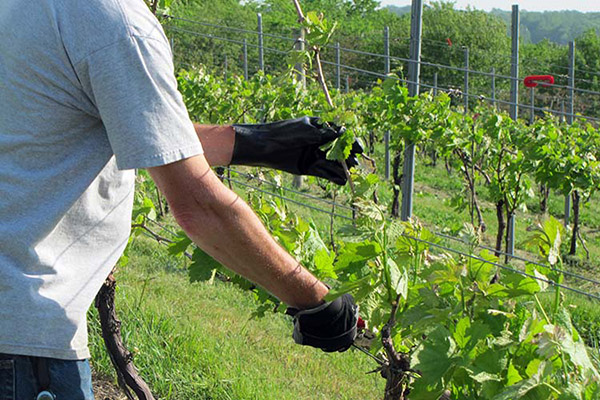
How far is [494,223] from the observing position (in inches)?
462

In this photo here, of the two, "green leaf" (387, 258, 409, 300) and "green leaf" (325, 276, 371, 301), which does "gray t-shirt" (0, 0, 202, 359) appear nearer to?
"green leaf" (325, 276, 371, 301)

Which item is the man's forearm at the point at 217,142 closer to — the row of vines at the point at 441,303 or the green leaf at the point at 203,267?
the row of vines at the point at 441,303

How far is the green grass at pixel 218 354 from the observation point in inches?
139

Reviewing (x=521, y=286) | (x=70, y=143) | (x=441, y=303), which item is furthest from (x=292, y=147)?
(x=70, y=143)

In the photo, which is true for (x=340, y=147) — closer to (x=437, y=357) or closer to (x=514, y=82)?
(x=437, y=357)

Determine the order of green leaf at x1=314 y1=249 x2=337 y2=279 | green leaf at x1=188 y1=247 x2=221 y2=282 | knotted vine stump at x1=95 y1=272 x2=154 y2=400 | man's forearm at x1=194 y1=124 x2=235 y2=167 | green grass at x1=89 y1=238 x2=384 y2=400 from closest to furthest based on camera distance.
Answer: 1. man's forearm at x1=194 y1=124 x2=235 y2=167
2. green leaf at x1=314 y1=249 x2=337 y2=279
3. green leaf at x1=188 y1=247 x2=221 y2=282
4. knotted vine stump at x1=95 y1=272 x2=154 y2=400
5. green grass at x1=89 y1=238 x2=384 y2=400

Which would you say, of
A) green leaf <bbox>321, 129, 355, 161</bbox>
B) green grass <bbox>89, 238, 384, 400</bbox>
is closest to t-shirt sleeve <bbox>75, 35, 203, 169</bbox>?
green leaf <bbox>321, 129, 355, 161</bbox>

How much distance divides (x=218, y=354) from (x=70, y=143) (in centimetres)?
255

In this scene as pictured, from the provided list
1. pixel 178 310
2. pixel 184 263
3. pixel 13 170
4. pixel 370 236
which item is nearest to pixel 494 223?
pixel 184 263

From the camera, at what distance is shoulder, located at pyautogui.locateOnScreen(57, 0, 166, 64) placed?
4.51 feet

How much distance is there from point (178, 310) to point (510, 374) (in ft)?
11.5

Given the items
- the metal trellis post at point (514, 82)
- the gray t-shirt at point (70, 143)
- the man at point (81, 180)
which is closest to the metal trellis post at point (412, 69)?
the man at point (81, 180)

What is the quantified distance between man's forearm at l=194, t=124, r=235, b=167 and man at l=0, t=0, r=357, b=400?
591 millimetres

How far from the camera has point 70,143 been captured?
1.54m
